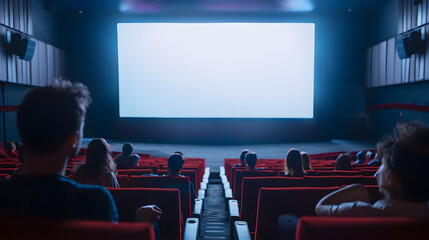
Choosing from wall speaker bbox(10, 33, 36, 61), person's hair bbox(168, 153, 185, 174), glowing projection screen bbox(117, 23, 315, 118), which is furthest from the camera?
glowing projection screen bbox(117, 23, 315, 118)

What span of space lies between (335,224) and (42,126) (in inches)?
39.6

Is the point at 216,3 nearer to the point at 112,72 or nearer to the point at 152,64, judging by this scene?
the point at 152,64

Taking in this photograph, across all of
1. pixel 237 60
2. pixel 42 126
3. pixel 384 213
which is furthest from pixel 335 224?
pixel 237 60

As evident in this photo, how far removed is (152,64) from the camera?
12516mm

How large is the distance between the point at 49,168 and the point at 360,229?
1.06m

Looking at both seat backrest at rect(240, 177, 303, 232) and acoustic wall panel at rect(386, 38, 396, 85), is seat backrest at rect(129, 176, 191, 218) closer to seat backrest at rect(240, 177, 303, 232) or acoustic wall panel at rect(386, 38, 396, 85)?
seat backrest at rect(240, 177, 303, 232)

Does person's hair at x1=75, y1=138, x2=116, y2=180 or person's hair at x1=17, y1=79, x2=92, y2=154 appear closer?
person's hair at x1=17, y1=79, x2=92, y2=154

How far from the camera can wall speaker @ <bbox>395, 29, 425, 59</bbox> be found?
10094 mm

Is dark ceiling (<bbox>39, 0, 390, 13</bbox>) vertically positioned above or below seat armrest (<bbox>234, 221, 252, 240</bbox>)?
above

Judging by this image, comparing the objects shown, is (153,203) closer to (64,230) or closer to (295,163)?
(64,230)

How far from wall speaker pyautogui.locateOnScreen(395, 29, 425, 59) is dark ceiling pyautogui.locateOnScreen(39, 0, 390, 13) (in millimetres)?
2698

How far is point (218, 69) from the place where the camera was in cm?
1247

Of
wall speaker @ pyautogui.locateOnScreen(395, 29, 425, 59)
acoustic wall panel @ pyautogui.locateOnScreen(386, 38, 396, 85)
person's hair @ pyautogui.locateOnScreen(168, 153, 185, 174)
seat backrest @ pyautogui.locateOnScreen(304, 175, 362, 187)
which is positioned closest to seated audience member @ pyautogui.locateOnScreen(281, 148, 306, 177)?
seat backrest @ pyautogui.locateOnScreen(304, 175, 362, 187)

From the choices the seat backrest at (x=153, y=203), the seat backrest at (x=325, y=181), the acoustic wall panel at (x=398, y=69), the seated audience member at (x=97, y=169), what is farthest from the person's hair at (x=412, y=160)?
the acoustic wall panel at (x=398, y=69)
